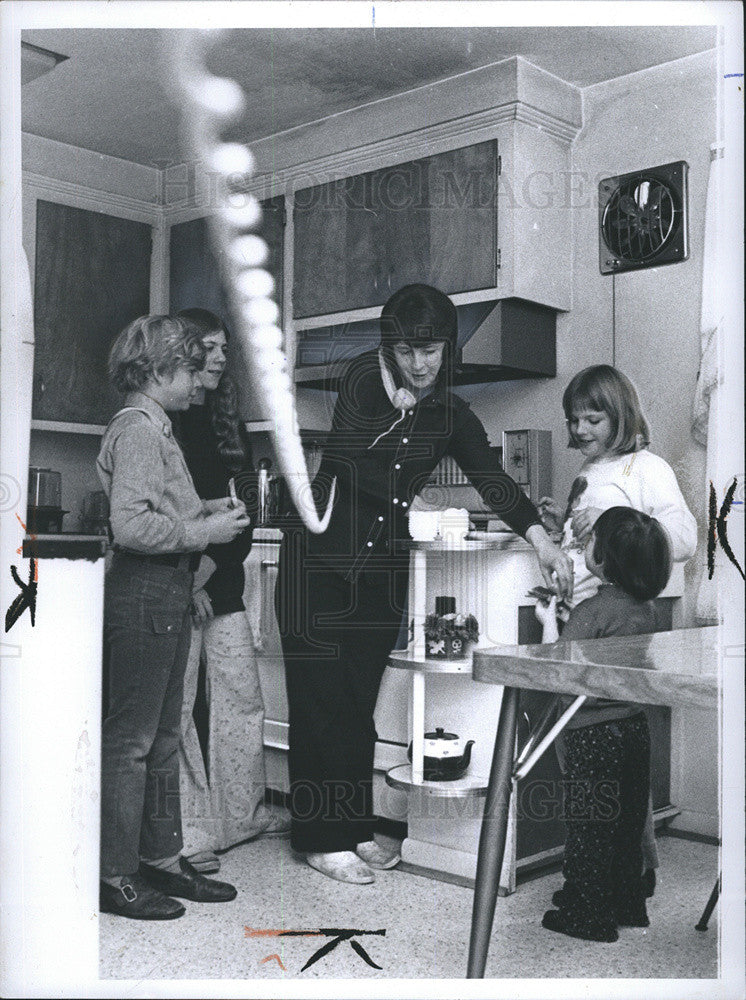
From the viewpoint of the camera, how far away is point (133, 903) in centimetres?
202

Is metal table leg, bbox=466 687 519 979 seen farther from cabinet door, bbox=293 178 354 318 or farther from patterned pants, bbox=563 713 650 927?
cabinet door, bbox=293 178 354 318

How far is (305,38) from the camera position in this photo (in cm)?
192

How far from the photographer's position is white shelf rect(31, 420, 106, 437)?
1.90 metres

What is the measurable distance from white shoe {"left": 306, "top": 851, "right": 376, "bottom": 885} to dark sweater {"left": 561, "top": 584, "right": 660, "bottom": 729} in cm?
55

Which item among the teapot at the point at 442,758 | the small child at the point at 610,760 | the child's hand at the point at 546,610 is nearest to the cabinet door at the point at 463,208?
the small child at the point at 610,760

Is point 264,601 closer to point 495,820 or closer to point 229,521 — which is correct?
point 229,521

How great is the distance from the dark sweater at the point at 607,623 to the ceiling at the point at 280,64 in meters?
1.08

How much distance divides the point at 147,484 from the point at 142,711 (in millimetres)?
466

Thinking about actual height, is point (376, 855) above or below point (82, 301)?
below

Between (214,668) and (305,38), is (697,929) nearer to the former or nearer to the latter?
(214,668)

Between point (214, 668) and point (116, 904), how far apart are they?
0.51m

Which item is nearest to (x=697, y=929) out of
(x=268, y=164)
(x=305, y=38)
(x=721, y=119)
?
(x=721, y=119)

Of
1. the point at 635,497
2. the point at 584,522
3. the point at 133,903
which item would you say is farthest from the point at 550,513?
the point at 133,903

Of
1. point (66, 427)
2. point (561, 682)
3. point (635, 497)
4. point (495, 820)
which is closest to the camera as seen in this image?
point (561, 682)
